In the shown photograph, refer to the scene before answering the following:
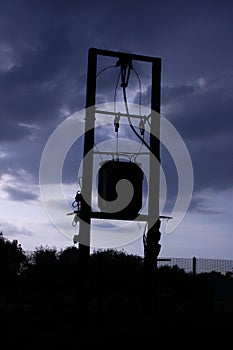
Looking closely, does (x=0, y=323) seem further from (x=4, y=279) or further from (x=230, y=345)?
(x=230, y=345)

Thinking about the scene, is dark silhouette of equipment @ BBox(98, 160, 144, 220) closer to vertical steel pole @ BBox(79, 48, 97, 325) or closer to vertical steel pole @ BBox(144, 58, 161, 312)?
vertical steel pole @ BBox(144, 58, 161, 312)

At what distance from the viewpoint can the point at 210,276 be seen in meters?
14.3

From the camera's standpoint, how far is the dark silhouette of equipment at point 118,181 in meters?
11.4

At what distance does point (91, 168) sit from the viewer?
10867mm

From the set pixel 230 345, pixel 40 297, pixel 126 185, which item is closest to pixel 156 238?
pixel 126 185

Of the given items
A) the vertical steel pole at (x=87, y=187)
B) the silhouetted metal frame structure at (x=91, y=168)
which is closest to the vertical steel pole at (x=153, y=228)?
the silhouetted metal frame structure at (x=91, y=168)

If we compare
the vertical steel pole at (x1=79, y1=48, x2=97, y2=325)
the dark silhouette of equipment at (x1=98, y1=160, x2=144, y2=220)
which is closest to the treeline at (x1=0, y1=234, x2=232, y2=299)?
the vertical steel pole at (x1=79, y1=48, x2=97, y2=325)

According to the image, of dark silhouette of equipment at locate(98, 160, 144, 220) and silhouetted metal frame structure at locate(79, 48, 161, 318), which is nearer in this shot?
silhouetted metal frame structure at locate(79, 48, 161, 318)

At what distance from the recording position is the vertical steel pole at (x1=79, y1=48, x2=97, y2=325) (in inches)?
413

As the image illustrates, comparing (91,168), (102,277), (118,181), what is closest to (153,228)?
(118,181)

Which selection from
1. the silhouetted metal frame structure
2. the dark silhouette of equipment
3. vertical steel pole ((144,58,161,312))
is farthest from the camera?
the dark silhouette of equipment

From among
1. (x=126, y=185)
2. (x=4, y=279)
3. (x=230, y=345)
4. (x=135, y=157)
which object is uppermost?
(x=135, y=157)

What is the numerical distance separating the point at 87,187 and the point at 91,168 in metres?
0.43

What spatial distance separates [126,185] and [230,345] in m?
4.22
